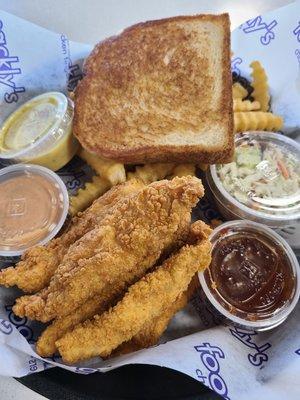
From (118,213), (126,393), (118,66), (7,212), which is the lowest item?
(126,393)

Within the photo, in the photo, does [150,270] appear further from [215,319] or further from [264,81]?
[264,81]

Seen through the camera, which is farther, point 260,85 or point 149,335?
point 260,85

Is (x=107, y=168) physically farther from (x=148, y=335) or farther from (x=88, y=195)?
(x=148, y=335)

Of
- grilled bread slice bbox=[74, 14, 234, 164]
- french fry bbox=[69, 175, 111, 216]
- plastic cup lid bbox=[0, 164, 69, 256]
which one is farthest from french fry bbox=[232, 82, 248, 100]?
plastic cup lid bbox=[0, 164, 69, 256]

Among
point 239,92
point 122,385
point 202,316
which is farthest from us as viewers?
point 239,92

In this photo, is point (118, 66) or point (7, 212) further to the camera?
point (118, 66)

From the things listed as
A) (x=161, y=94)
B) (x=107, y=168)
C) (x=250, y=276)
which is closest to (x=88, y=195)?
(x=107, y=168)

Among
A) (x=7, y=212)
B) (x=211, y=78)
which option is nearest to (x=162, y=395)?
(x=7, y=212)
